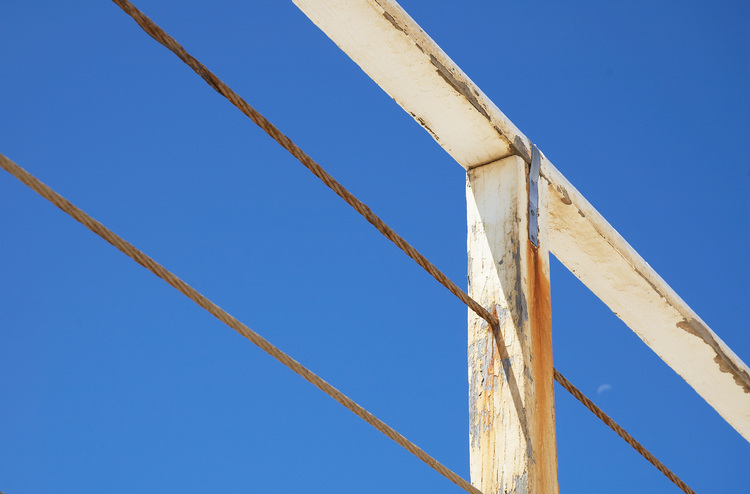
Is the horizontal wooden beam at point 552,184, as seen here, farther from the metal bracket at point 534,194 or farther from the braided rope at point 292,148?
the braided rope at point 292,148

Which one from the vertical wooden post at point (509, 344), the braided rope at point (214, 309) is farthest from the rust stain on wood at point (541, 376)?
the braided rope at point (214, 309)

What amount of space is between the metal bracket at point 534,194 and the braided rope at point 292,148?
0.53 feet

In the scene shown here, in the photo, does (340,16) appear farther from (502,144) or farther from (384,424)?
(384,424)

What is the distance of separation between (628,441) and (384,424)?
23.6 inches

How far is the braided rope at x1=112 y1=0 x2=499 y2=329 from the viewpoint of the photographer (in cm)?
97

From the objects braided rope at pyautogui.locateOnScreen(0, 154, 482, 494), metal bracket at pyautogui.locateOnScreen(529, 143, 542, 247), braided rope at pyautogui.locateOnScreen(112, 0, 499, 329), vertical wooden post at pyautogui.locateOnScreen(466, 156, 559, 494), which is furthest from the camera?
metal bracket at pyautogui.locateOnScreen(529, 143, 542, 247)

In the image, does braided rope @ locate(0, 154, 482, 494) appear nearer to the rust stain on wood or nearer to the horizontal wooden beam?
the rust stain on wood

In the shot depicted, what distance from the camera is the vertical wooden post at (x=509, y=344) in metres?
1.22

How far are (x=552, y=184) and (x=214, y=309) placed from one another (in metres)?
0.77

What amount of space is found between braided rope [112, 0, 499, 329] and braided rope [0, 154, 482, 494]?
240 mm

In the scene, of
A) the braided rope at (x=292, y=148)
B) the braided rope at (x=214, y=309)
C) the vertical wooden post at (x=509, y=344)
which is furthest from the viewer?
the vertical wooden post at (x=509, y=344)

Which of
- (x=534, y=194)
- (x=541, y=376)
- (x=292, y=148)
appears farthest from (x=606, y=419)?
(x=292, y=148)

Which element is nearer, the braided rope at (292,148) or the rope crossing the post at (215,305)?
the rope crossing the post at (215,305)

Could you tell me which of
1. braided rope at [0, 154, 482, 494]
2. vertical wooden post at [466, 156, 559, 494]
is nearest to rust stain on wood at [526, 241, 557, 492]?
vertical wooden post at [466, 156, 559, 494]
